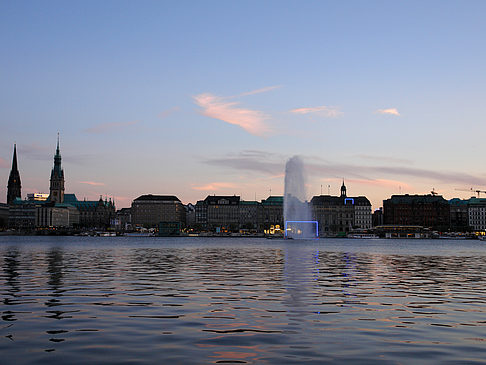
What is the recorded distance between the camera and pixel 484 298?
26062mm

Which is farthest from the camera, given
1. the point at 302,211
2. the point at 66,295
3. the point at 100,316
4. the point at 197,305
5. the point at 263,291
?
the point at 302,211

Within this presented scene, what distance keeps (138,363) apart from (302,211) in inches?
7150

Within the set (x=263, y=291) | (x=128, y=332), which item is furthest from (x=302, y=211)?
(x=128, y=332)

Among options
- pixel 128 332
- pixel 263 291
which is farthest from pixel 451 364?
pixel 263 291

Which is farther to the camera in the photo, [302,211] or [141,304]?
[302,211]

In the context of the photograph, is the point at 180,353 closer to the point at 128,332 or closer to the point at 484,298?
the point at 128,332

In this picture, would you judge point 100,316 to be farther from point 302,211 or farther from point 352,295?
point 302,211

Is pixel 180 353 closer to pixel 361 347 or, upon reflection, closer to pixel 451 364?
pixel 361 347

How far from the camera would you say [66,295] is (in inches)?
1024

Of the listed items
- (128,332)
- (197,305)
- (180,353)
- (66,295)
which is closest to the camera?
(180,353)

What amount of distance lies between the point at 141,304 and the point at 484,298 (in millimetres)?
14620

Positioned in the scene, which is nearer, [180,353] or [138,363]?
[138,363]

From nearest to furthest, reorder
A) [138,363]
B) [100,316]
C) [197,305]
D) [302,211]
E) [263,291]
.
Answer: [138,363] < [100,316] < [197,305] < [263,291] < [302,211]

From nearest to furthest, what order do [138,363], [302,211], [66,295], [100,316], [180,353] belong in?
[138,363] → [180,353] → [100,316] → [66,295] → [302,211]
